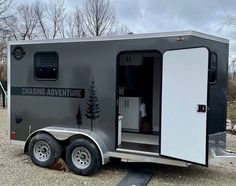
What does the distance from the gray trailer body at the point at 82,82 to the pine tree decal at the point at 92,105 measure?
0.06m

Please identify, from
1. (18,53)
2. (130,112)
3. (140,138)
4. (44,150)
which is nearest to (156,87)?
(130,112)

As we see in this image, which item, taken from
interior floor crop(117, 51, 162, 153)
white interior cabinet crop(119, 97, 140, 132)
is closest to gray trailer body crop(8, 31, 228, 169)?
interior floor crop(117, 51, 162, 153)

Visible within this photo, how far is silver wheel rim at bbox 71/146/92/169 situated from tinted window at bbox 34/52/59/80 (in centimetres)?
145

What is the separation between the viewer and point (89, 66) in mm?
6137

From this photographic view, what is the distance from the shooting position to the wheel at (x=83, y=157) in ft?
19.0

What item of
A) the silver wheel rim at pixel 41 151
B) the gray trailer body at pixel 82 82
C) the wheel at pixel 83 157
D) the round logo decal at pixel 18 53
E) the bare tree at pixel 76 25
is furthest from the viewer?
the bare tree at pixel 76 25

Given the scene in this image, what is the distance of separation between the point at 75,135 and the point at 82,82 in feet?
3.16

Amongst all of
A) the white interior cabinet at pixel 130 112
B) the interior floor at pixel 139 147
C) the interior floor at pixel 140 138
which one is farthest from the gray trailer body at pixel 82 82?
the white interior cabinet at pixel 130 112

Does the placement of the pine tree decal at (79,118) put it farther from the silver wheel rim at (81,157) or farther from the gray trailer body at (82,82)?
the silver wheel rim at (81,157)

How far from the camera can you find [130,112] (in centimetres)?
753

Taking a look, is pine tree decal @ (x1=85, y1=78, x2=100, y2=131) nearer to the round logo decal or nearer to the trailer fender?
the trailer fender

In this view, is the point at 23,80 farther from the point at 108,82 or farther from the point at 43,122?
the point at 108,82

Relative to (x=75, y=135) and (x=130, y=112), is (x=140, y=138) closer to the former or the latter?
(x=130, y=112)

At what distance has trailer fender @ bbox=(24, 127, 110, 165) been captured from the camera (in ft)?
19.1
